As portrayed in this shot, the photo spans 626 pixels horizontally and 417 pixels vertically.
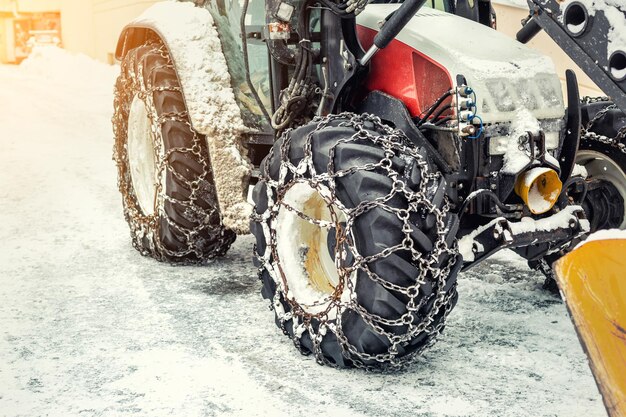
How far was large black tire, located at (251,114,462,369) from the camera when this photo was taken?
2861mm

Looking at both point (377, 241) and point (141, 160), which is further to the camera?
point (141, 160)

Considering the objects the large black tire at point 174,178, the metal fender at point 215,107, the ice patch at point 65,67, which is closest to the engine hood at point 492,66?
the metal fender at point 215,107

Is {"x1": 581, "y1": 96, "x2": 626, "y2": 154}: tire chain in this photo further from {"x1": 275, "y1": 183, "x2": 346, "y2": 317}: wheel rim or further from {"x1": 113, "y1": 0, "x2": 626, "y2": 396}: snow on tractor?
{"x1": 275, "y1": 183, "x2": 346, "y2": 317}: wheel rim

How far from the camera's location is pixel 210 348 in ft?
11.4

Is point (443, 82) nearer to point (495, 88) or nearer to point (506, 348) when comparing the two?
point (495, 88)

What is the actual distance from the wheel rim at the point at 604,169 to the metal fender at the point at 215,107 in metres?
1.63

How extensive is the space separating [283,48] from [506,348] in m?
1.60

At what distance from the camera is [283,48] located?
3.70 meters

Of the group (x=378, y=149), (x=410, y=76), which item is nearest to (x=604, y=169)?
(x=410, y=76)

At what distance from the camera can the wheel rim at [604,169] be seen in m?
3.88

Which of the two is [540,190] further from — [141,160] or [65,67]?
[65,67]

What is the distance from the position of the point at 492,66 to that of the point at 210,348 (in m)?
1.61

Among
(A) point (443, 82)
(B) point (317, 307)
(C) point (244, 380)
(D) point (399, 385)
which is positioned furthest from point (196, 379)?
(A) point (443, 82)

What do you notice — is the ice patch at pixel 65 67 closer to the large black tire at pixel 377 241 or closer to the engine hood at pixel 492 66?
the engine hood at pixel 492 66
